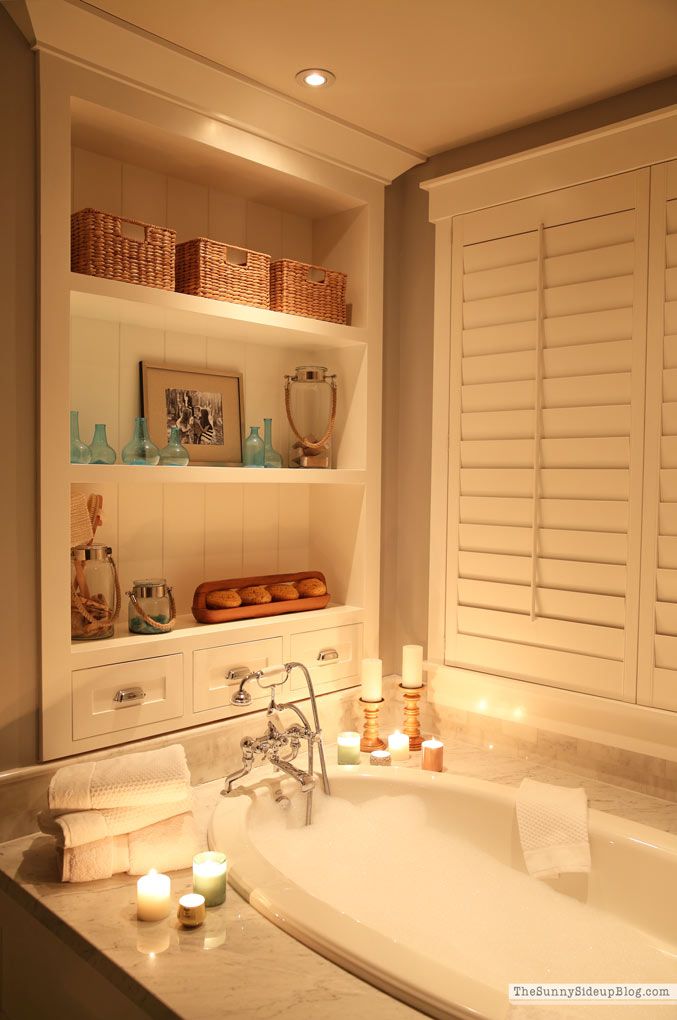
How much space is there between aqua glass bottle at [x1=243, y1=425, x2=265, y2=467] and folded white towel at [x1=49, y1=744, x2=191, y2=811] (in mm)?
1002

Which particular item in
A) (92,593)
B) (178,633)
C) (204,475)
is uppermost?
(204,475)

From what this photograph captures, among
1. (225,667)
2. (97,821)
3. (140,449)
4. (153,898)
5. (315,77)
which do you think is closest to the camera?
(153,898)

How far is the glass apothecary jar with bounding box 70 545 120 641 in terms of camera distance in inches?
81.6

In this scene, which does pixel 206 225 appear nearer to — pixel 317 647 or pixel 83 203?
pixel 83 203

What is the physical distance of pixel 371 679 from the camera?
2504 mm

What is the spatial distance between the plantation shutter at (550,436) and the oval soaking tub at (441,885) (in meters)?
0.49

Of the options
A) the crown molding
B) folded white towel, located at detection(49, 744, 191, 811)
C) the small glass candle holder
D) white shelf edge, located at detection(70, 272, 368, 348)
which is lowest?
the small glass candle holder

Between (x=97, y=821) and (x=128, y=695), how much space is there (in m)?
0.41

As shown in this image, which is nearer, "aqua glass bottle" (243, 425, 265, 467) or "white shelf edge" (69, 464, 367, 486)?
"white shelf edge" (69, 464, 367, 486)

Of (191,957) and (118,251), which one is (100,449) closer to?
(118,251)

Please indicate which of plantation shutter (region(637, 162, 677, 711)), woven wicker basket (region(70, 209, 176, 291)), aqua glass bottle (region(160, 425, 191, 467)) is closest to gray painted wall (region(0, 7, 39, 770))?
woven wicker basket (region(70, 209, 176, 291))

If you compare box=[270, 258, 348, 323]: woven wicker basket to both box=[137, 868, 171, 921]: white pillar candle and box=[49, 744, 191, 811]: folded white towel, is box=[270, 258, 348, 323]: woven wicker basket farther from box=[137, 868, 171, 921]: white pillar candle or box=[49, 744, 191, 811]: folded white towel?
box=[137, 868, 171, 921]: white pillar candle

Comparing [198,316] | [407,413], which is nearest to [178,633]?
[198,316]

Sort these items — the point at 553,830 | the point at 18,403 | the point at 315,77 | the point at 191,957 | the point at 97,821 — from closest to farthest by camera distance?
the point at 191,957 < the point at 97,821 < the point at 18,403 < the point at 553,830 < the point at 315,77
